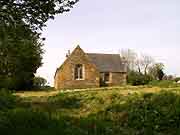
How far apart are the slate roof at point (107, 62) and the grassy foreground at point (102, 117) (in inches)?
1362

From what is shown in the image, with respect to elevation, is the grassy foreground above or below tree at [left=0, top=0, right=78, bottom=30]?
below

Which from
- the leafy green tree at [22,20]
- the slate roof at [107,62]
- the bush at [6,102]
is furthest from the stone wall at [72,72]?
the leafy green tree at [22,20]

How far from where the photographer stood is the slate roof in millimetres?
61562

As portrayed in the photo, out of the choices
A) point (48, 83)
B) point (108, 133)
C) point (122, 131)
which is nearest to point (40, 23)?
point (108, 133)

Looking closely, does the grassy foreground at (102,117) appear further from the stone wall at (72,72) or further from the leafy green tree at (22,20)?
the stone wall at (72,72)

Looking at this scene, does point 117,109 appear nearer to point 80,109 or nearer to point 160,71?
point 80,109

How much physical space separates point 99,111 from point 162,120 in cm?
449

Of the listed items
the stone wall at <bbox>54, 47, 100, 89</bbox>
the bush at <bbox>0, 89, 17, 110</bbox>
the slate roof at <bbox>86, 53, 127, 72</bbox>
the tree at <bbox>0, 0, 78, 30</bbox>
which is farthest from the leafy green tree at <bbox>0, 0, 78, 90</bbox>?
the slate roof at <bbox>86, 53, 127, 72</bbox>

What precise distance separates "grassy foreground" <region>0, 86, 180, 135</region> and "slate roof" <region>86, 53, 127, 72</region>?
34585 millimetres

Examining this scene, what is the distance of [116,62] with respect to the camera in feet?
207

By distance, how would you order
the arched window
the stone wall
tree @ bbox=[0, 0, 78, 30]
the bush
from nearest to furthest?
tree @ bbox=[0, 0, 78, 30]
the bush
the stone wall
the arched window

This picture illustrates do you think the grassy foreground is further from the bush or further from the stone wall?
the stone wall

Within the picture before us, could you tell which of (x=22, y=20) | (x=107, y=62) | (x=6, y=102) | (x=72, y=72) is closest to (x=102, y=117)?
(x=6, y=102)

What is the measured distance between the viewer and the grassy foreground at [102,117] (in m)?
13.3
